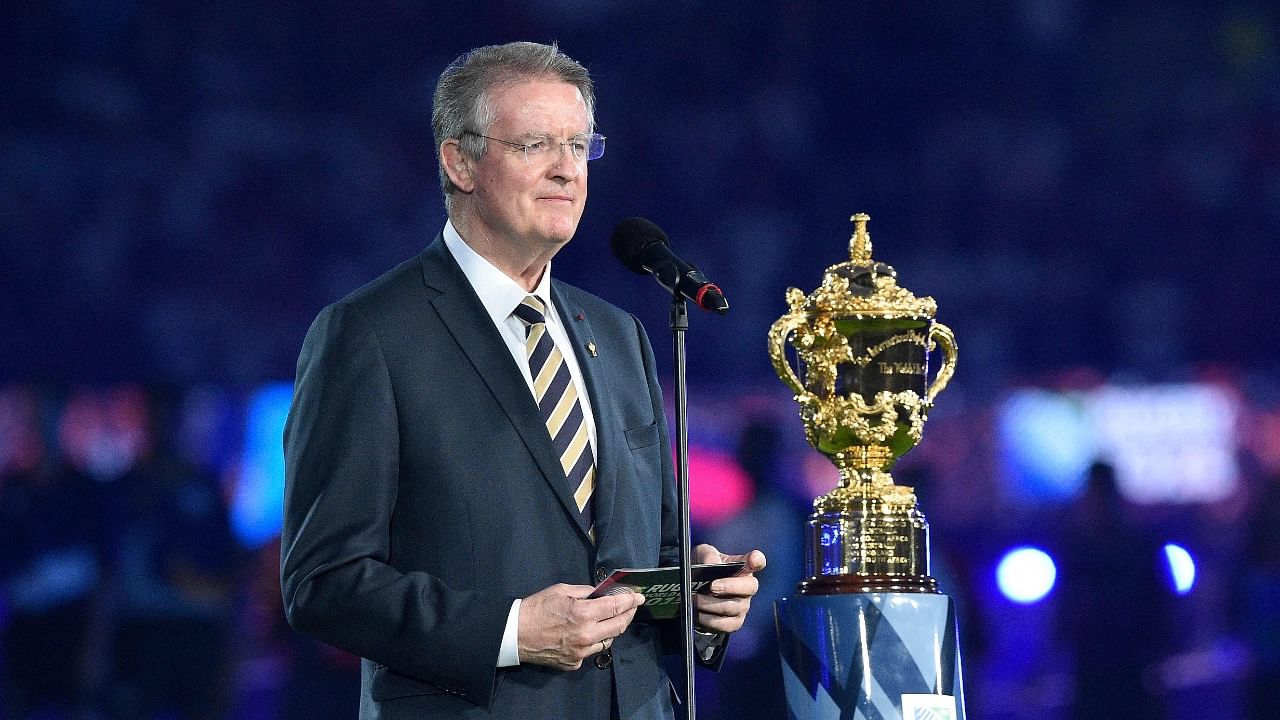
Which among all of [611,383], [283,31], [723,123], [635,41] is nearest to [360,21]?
[283,31]

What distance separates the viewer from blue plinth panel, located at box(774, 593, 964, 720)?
1.92 meters

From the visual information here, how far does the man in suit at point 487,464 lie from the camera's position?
1519 millimetres

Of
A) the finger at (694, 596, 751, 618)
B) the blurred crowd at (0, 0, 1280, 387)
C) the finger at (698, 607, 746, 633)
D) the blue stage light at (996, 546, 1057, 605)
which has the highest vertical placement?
the blurred crowd at (0, 0, 1280, 387)

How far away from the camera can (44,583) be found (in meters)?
4.35

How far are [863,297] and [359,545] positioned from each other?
2.65 feet

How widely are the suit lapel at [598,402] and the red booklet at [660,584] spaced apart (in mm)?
98

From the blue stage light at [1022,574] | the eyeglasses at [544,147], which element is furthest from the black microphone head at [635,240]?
the blue stage light at [1022,574]

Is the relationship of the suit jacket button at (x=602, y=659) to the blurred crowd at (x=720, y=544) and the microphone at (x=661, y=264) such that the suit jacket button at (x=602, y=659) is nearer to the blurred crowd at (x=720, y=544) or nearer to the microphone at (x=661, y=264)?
the microphone at (x=661, y=264)

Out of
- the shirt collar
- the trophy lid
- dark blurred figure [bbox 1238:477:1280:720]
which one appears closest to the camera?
the shirt collar

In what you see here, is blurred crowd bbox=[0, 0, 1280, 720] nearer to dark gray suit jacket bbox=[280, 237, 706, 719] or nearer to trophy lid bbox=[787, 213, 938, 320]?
trophy lid bbox=[787, 213, 938, 320]

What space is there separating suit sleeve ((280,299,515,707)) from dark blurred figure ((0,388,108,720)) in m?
3.00

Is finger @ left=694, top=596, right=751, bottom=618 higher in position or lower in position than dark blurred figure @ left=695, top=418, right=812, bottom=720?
lower

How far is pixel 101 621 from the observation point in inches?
170

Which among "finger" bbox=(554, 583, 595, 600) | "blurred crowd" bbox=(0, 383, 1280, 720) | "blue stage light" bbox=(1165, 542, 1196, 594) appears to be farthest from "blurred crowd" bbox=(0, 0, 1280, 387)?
"finger" bbox=(554, 583, 595, 600)
